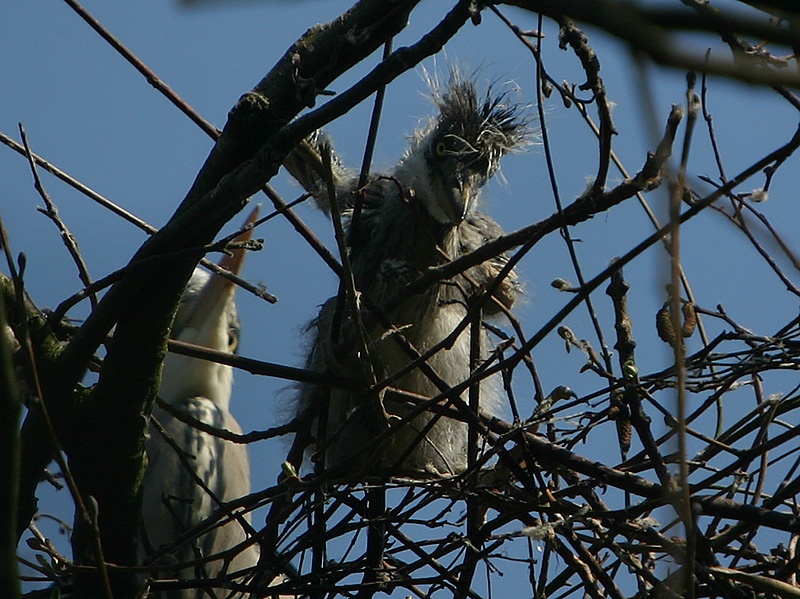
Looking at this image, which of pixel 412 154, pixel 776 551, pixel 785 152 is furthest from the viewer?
pixel 412 154

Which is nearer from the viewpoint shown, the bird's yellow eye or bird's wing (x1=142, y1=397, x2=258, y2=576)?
bird's wing (x1=142, y1=397, x2=258, y2=576)

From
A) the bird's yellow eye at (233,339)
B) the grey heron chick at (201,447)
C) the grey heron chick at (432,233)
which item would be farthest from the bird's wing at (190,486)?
the bird's yellow eye at (233,339)

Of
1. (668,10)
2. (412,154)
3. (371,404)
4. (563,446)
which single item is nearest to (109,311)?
(371,404)

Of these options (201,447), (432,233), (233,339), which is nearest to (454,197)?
(432,233)

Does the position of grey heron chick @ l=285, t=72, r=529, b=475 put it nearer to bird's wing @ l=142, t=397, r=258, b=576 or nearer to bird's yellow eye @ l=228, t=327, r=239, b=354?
bird's wing @ l=142, t=397, r=258, b=576

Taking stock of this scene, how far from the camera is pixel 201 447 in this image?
7.35ft

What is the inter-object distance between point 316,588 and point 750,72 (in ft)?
3.29

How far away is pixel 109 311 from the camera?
105cm

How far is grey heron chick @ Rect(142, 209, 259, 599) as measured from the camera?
218 centimetres

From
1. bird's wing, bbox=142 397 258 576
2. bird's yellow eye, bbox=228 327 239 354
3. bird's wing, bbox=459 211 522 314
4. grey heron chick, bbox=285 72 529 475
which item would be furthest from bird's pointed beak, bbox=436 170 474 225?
bird's yellow eye, bbox=228 327 239 354

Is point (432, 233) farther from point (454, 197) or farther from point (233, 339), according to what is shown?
point (233, 339)

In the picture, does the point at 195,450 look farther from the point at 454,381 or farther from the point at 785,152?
the point at 785,152

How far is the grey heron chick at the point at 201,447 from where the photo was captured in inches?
85.7

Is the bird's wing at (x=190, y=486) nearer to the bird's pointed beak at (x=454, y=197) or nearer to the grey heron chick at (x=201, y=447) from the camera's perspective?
the grey heron chick at (x=201, y=447)
